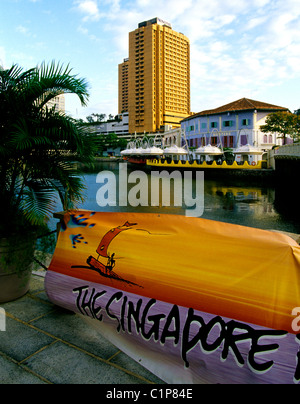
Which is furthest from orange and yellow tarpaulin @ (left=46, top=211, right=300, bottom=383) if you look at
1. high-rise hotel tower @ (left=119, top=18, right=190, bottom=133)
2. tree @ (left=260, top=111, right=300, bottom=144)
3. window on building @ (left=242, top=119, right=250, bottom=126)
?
high-rise hotel tower @ (left=119, top=18, right=190, bottom=133)

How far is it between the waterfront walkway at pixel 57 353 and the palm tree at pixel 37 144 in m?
0.99

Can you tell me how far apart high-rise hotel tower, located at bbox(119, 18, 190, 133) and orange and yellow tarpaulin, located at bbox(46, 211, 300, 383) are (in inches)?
4039

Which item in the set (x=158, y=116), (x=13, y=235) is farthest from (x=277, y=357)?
(x=158, y=116)

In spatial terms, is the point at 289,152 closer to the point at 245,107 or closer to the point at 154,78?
the point at 245,107

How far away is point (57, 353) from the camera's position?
2545 mm

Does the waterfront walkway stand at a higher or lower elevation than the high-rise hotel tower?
lower

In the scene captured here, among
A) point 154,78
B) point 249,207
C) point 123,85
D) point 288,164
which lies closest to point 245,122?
point 288,164

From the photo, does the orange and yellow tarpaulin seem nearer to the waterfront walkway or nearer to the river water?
the waterfront walkway

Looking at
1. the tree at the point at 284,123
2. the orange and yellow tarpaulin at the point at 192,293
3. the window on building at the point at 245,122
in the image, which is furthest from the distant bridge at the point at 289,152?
the orange and yellow tarpaulin at the point at 192,293

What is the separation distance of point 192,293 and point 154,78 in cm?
11369

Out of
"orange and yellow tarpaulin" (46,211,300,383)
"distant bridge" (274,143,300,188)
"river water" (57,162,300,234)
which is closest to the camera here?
"orange and yellow tarpaulin" (46,211,300,383)

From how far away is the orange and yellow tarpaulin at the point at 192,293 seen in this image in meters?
1.82

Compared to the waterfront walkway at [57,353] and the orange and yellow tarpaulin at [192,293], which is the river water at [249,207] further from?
the orange and yellow tarpaulin at [192,293]

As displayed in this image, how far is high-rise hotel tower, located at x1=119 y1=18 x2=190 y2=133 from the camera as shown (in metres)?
106
